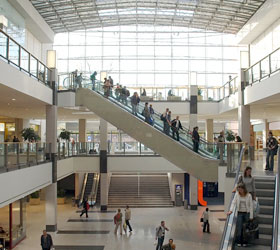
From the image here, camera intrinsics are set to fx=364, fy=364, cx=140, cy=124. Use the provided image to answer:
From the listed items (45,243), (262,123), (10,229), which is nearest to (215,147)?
(45,243)

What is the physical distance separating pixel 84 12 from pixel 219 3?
11.7m

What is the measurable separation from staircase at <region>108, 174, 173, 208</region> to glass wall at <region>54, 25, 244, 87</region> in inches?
461

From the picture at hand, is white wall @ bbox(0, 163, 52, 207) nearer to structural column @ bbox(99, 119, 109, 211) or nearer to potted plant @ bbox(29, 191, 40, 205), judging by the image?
structural column @ bbox(99, 119, 109, 211)

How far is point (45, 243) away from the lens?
42.8 ft

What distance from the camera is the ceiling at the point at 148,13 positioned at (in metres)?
28.0

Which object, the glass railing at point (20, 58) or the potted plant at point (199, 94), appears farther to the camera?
the potted plant at point (199, 94)

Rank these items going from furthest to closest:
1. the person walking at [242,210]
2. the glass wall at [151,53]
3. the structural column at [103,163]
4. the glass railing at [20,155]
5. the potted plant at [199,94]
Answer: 1. the glass wall at [151,53]
2. the potted plant at [199,94]
3. the structural column at [103,163]
4. the glass railing at [20,155]
5. the person walking at [242,210]

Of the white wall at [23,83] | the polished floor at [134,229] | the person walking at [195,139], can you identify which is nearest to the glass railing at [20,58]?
the white wall at [23,83]

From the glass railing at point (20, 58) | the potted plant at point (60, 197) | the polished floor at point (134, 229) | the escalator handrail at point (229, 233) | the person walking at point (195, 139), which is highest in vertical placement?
the glass railing at point (20, 58)

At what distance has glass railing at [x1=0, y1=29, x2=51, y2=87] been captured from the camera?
11781mm

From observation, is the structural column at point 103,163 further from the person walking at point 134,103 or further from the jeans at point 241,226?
the jeans at point 241,226

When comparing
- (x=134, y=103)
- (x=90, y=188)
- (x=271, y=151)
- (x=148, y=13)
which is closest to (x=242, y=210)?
(x=271, y=151)

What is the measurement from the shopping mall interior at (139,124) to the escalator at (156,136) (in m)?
0.06

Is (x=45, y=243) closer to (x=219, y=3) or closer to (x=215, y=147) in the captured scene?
(x=215, y=147)
